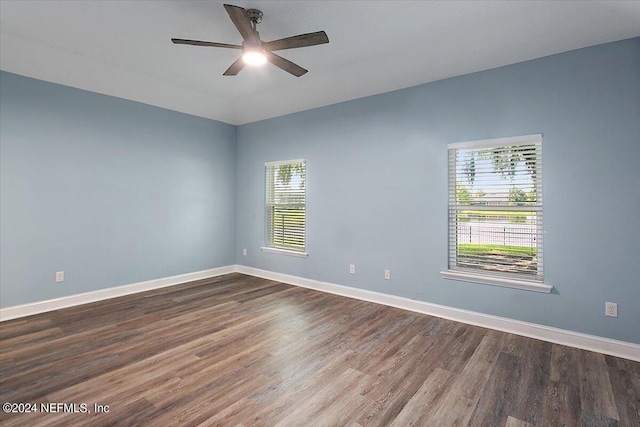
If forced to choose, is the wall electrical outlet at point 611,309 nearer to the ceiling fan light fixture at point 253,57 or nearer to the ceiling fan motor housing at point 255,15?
the ceiling fan light fixture at point 253,57

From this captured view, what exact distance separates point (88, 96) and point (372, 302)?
4599 mm

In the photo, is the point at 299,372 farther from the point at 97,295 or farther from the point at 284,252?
the point at 97,295

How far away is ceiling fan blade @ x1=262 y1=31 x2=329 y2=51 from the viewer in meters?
2.42

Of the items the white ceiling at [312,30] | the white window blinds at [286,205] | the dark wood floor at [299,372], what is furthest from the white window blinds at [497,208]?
the white window blinds at [286,205]

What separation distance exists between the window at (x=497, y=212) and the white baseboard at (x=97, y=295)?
13.0 ft

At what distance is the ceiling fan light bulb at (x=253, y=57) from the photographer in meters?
2.70

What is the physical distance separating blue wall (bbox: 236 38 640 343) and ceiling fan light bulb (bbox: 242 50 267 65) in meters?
1.85

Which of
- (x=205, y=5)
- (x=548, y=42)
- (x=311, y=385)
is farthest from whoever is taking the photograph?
(x=548, y=42)

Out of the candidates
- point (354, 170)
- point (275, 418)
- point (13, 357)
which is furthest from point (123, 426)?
point (354, 170)

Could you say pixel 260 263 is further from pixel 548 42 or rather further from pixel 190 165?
pixel 548 42

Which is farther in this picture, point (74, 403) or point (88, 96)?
point (88, 96)

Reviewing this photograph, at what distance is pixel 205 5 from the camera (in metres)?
2.56

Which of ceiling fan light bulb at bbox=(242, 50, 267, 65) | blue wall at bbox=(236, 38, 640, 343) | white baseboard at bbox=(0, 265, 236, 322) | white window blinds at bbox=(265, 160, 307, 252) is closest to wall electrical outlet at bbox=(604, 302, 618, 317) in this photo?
blue wall at bbox=(236, 38, 640, 343)

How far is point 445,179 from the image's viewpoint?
3590 millimetres
